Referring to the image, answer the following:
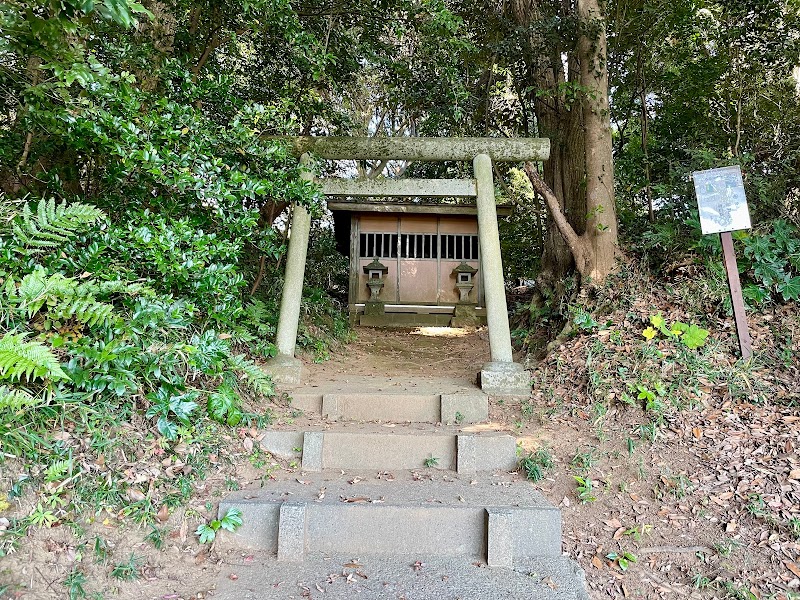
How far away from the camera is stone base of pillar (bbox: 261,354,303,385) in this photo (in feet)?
16.2

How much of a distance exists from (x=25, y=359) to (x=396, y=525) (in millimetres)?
2206

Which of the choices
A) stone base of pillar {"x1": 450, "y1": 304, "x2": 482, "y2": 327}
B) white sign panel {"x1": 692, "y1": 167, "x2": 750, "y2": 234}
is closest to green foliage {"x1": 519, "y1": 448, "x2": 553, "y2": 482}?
white sign panel {"x1": 692, "y1": 167, "x2": 750, "y2": 234}

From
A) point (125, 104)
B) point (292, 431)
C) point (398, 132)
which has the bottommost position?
point (292, 431)

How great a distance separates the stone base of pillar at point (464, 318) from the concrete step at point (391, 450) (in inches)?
245

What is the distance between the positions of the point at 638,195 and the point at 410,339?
461cm

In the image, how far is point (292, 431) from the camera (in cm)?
388

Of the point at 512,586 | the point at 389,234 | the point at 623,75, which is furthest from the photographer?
the point at 389,234

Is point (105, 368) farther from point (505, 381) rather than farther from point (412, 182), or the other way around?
point (412, 182)

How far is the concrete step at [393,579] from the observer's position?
2.54m

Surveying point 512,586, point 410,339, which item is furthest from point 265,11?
point 410,339

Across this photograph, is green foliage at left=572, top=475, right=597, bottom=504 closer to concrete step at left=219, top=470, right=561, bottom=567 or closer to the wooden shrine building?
concrete step at left=219, top=470, right=561, bottom=567

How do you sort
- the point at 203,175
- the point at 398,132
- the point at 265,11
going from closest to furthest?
the point at 203,175 < the point at 265,11 < the point at 398,132

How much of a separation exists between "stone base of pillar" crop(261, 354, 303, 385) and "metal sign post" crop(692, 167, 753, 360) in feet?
13.6

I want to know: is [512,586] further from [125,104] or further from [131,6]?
[125,104]
